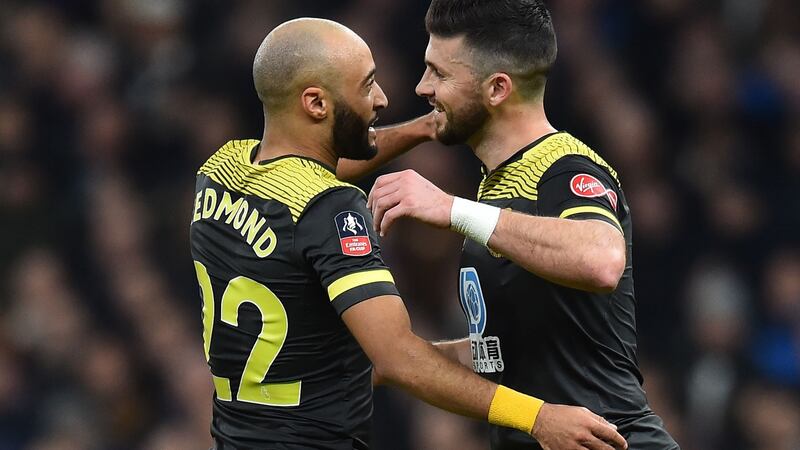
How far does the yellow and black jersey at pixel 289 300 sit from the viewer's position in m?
3.96

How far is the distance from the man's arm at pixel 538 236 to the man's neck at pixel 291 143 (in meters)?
0.41

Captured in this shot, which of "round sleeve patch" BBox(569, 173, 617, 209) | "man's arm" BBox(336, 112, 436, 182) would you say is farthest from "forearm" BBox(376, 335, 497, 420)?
"man's arm" BBox(336, 112, 436, 182)

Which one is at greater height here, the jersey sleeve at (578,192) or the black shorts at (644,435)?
the jersey sleeve at (578,192)

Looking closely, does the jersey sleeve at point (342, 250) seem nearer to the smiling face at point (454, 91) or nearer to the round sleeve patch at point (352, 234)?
the round sleeve patch at point (352, 234)

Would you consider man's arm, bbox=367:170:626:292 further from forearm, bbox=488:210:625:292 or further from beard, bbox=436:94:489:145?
beard, bbox=436:94:489:145

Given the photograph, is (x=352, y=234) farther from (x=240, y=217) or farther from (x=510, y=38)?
(x=510, y=38)

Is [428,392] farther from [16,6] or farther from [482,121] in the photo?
[16,6]

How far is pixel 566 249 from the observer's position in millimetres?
3809

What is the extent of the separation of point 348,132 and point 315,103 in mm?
158

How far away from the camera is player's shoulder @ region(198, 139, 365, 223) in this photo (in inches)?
159

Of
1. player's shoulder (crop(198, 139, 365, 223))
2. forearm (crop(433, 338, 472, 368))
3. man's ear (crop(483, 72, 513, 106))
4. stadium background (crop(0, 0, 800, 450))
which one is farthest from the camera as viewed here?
stadium background (crop(0, 0, 800, 450))

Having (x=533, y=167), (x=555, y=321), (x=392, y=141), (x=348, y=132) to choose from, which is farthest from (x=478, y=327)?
(x=392, y=141)

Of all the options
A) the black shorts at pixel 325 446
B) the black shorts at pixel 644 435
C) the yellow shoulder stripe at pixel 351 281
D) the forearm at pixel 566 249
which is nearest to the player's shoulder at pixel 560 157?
the forearm at pixel 566 249

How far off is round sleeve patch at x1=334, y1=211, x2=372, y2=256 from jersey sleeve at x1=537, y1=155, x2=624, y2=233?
57 centimetres
